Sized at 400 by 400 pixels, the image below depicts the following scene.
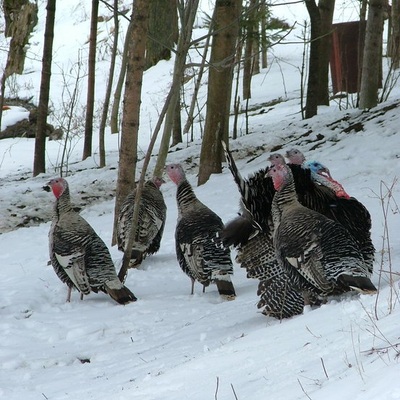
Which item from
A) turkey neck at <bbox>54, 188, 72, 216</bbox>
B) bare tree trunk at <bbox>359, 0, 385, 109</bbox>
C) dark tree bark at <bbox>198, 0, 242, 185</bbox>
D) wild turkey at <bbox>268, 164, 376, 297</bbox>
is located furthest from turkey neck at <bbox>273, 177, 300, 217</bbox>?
bare tree trunk at <bbox>359, 0, 385, 109</bbox>

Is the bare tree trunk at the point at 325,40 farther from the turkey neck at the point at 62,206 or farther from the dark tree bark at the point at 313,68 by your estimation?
the turkey neck at the point at 62,206

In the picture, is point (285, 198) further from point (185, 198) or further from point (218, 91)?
point (218, 91)

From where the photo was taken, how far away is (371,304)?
4.40 m

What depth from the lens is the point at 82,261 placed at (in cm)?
720

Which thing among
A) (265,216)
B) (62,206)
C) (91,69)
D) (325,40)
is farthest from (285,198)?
(91,69)

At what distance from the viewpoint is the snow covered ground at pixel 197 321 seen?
3.37 metres

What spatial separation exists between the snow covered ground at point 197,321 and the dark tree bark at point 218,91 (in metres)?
0.36

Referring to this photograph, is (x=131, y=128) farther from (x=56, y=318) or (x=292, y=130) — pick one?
(x=292, y=130)

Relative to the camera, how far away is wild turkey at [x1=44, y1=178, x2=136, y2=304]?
23.4ft

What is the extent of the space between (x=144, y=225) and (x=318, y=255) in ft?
11.6

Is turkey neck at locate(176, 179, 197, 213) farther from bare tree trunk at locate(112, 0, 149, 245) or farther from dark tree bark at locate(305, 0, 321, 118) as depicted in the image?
dark tree bark at locate(305, 0, 321, 118)

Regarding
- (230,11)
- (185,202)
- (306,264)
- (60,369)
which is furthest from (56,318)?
(230,11)

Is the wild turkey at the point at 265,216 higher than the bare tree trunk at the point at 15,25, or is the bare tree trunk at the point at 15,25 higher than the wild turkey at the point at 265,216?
the bare tree trunk at the point at 15,25

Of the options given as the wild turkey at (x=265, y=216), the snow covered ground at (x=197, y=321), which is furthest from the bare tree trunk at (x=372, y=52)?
the wild turkey at (x=265, y=216)
